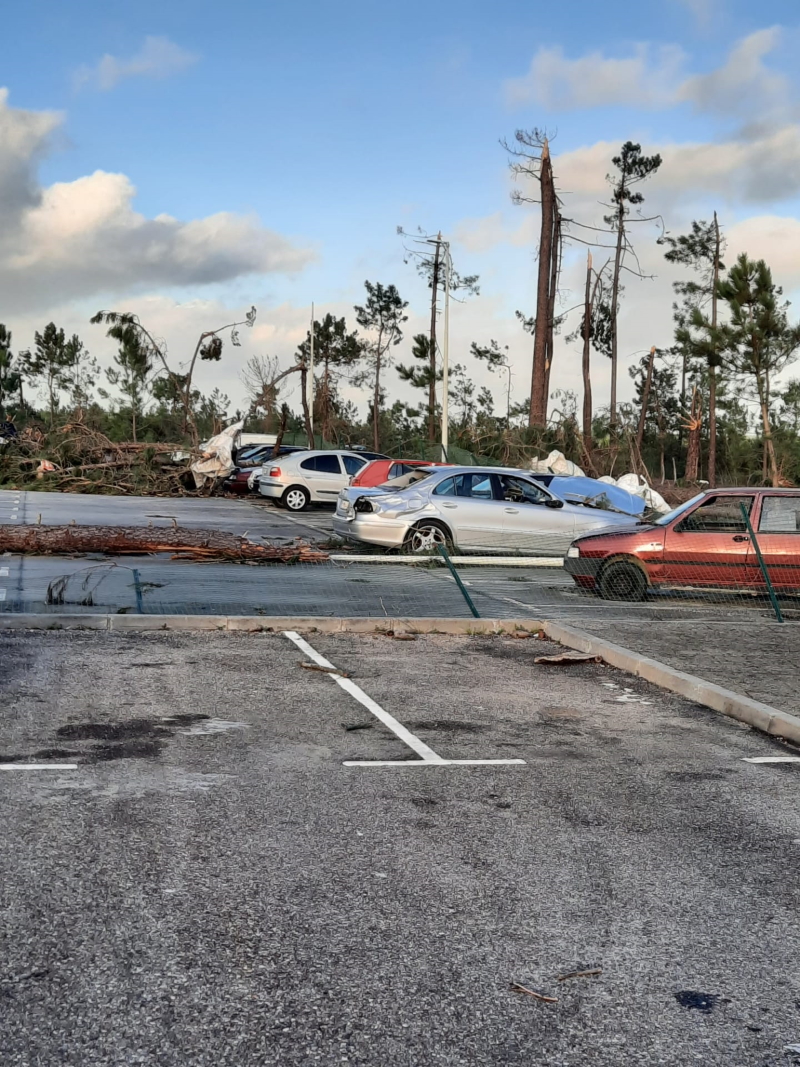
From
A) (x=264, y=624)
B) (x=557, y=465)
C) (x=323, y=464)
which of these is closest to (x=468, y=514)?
(x=264, y=624)

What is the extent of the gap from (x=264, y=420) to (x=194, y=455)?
26.3 m

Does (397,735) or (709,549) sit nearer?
(397,735)

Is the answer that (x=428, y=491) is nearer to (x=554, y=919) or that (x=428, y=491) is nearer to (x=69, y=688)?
(x=69, y=688)

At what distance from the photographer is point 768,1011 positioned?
3766mm

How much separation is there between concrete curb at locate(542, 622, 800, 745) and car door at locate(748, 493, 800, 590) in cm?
378

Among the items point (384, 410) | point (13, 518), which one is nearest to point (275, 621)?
point (13, 518)

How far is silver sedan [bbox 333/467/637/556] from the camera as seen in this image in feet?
60.8

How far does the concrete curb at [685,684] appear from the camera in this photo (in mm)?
7977

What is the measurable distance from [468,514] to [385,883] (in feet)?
46.1

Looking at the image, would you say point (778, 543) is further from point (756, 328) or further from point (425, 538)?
point (756, 328)

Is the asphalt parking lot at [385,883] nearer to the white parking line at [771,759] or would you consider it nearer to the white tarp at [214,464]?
the white parking line at [771,759]

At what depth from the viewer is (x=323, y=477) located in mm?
30922

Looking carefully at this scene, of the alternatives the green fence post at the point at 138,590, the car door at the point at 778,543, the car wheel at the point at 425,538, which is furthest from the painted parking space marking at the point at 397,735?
the car wheel at the point at 425,538

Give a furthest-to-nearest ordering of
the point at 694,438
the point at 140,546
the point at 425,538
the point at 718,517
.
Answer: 1. the point at 694,438
2. the point at 425,538
3. the point at 140,546
4. the point at 718,517
